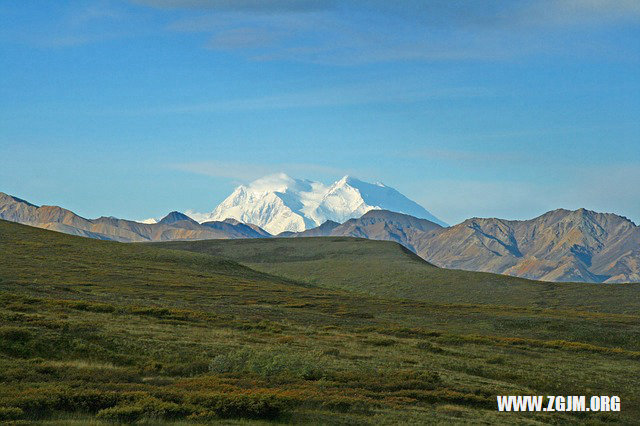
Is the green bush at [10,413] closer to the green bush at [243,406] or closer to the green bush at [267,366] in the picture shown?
the green bush at [243,406]

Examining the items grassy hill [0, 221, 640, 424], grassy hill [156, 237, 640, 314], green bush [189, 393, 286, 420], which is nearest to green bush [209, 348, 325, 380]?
grassy hill [0, 221, 640, 424]

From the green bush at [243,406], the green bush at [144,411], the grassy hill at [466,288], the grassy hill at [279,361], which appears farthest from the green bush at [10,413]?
the grassy hill at [466,288]

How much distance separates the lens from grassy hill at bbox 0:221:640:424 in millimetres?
28016

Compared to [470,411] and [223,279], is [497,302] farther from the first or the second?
[470,411]

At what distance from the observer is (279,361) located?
1602 inches

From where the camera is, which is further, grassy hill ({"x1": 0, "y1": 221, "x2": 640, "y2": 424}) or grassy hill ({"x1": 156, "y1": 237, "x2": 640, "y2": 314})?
grassy hill ({"x1": 156, "y1": 237, "x2": 640, "y2": 314})

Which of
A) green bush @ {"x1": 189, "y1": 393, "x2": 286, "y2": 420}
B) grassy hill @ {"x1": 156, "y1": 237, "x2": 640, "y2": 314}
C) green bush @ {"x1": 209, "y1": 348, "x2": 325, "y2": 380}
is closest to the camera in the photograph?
green bush @ {"x1": 189, "y1": 393, "x2": 286, "y2": 420}

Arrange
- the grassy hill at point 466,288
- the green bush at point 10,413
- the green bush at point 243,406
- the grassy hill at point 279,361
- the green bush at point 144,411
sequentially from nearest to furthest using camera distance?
the green bush at point 10,413
the green bush at point 144,411
the green bush at point 243,406
the grassy hill at point 279,361
the grassy hill at point 466,288

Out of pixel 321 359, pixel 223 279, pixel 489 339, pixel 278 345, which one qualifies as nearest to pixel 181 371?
pixel 321 359

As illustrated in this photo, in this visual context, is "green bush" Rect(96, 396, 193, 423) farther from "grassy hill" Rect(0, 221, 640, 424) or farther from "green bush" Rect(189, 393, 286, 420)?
"green bush" Rect(189, 393, 286, 420)

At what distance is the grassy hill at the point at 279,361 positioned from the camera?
28016mm

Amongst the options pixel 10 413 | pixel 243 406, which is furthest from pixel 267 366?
pixel 10 413

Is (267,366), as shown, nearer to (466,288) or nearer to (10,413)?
(10,413)

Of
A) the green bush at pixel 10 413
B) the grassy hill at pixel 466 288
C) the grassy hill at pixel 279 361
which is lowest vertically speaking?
the grassy hill at pixel 279 361
